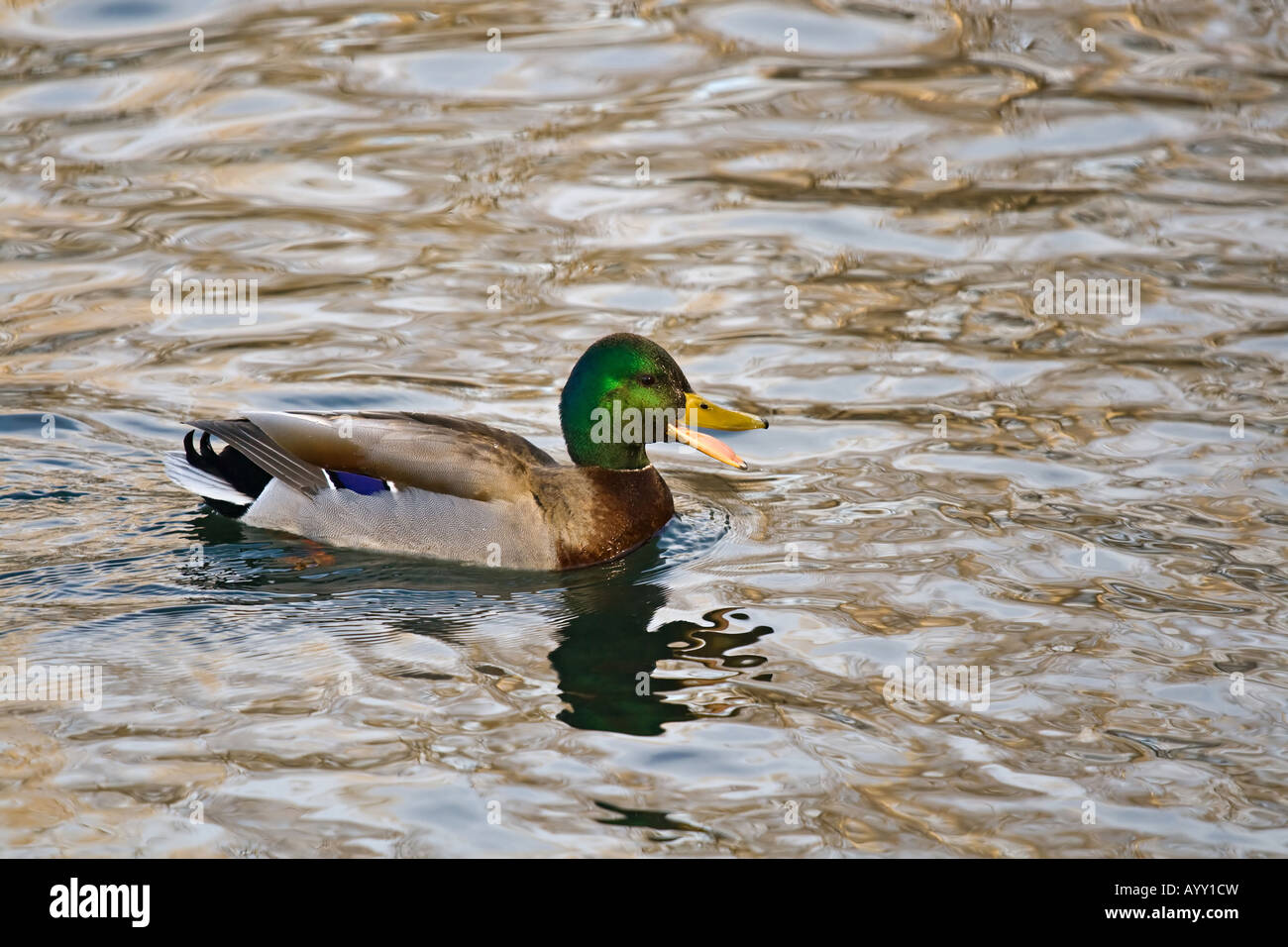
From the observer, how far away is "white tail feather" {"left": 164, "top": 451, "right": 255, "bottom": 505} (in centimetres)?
794

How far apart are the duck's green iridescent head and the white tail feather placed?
5.21 feet

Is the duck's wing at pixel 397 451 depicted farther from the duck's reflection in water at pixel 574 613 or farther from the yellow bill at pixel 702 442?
the yellow bill at pixel 702 442

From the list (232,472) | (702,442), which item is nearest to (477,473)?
(702,442)

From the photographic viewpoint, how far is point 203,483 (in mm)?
7953

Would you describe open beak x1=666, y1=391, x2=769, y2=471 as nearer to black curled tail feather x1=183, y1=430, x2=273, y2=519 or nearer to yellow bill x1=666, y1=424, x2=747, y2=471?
yellow bill x1=666, y1=424, x2=747, y2=471

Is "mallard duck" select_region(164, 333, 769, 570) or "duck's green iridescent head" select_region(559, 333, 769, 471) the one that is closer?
"mallard duck" select_region(164, 333, 769, 570)

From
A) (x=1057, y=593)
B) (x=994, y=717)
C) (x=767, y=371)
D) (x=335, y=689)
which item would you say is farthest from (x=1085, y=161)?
(x=335, y=689)

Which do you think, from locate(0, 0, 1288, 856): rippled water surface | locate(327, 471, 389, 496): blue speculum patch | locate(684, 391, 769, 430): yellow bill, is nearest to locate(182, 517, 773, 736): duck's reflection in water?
locate(0, 0, 1288, 856): rippled water surface

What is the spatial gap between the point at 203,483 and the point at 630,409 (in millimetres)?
2043

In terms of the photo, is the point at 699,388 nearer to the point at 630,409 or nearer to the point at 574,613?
the point at 630,409

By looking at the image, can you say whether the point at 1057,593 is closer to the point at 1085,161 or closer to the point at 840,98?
the point at 1085,161

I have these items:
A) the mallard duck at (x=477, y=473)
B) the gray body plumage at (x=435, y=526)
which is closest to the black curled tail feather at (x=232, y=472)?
the mallard duck at (x=477, y=473)

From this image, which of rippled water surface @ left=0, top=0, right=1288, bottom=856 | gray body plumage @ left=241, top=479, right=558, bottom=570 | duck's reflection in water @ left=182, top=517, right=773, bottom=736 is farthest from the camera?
gray body plumage @ left=241, top=479, right=558, bottom=570

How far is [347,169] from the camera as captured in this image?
12.5 meters
